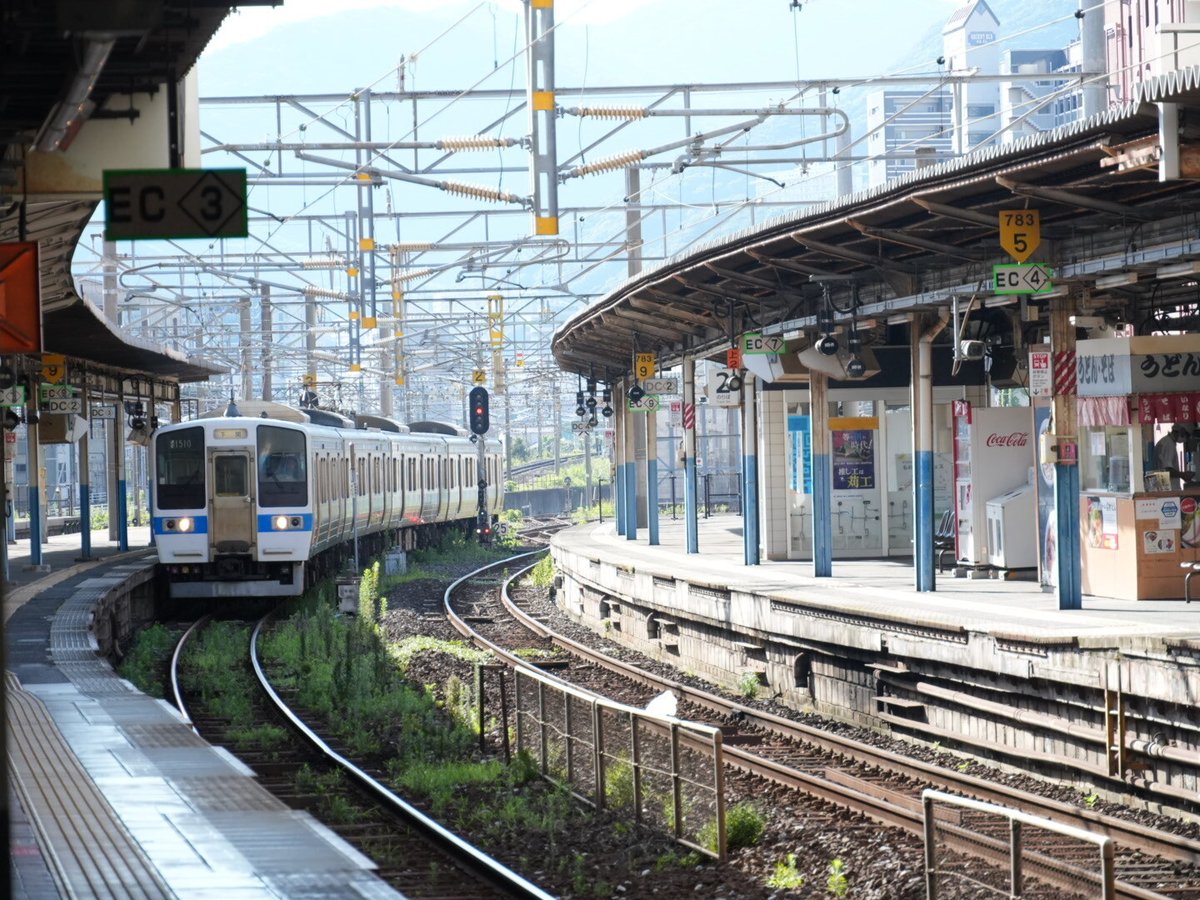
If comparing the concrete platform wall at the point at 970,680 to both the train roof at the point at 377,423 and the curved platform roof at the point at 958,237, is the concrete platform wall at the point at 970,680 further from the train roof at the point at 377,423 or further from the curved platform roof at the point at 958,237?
the train roof at the point at 377,423

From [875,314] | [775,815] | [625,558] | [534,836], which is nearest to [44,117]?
[534,836]

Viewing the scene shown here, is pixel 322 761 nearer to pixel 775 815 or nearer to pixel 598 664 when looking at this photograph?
pixel 775 815

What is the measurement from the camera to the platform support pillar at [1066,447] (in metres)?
13.5

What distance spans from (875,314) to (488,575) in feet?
54.8

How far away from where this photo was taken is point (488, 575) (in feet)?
104

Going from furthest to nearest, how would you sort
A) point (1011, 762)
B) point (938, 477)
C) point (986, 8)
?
1. point (986, 8)
2. point (938, 477)
3. point (1011, 762)

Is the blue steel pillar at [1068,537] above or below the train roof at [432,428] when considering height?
below

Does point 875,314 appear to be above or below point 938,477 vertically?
above

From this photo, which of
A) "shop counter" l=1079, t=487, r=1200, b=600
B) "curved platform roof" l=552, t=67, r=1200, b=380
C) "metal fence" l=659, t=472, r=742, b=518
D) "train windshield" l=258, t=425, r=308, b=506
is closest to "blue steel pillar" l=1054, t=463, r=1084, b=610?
"shop counter" l=1079, t=487, r=1200, b=600

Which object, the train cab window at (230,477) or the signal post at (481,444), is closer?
the train cab window at (230,477)

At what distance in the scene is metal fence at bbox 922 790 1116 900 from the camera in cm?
620

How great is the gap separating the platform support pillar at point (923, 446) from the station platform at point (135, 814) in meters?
7.25

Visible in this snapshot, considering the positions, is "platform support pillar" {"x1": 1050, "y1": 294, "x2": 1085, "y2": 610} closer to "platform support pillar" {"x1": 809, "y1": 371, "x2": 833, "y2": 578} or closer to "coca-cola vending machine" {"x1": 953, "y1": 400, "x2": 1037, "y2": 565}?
"coca-cola vending machine" {"x1": 953, "y1": 400, "x2": 1037, "y2": 565}

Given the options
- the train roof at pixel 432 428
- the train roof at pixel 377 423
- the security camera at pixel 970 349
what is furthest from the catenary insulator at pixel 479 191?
the train roof at pixel 432 428
